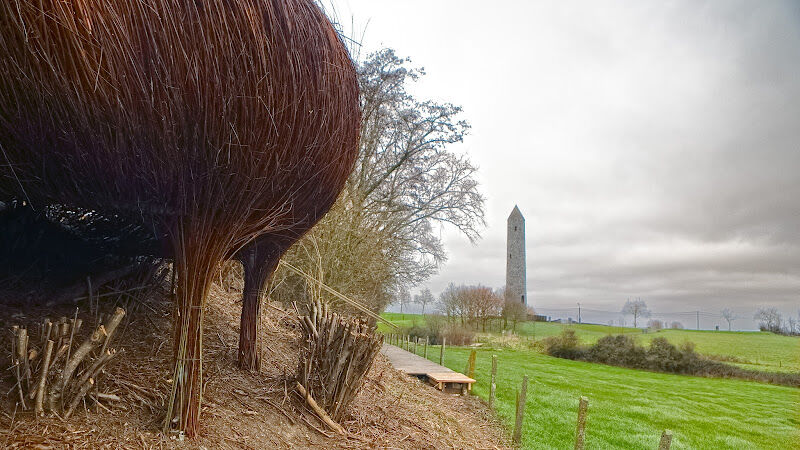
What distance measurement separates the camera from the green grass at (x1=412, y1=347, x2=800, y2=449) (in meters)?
9.16

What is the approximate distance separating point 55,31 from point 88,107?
0.39m

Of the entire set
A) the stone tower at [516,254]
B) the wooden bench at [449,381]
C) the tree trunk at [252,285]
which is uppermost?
the stone tower at [516,254]

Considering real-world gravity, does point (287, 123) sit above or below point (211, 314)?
above

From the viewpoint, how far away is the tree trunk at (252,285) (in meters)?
4.58

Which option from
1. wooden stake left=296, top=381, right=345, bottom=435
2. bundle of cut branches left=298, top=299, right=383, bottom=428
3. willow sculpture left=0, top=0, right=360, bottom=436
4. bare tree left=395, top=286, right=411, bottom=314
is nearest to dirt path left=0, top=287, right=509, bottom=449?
wooden stake left=296, top=381, right=345, bottom=435

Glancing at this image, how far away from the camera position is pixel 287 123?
3254 millimetres

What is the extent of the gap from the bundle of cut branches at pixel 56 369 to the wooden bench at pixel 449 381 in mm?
7377

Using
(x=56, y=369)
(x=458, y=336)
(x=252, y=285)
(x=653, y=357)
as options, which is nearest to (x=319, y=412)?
(x=252, y=285)

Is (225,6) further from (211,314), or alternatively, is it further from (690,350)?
(690,350)

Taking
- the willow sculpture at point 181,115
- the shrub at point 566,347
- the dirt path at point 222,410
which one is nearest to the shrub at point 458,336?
the shrub at point 566,347

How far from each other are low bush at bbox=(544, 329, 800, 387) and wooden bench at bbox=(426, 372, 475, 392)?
48.7 feet

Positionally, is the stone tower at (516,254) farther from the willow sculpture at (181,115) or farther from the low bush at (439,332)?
the willow sculpture at (181,115)

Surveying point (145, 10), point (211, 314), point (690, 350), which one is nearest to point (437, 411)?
point (211, 314)

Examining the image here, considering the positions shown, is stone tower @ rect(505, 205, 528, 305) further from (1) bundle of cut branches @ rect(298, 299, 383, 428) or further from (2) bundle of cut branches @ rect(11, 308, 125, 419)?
(2) bundle of cut branches @ rect(11, 308, 125, 419)
